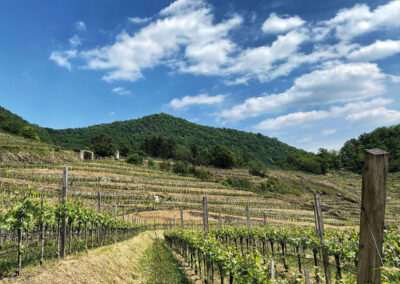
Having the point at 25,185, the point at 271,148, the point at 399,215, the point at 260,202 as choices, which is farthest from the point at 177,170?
the point at 271,148

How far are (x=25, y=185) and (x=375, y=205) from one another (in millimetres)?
40846

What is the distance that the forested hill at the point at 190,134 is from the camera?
13475cm

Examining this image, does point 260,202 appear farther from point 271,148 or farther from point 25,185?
point 271,148

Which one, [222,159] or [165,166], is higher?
[222,159]

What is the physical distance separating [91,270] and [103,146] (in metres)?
82.7

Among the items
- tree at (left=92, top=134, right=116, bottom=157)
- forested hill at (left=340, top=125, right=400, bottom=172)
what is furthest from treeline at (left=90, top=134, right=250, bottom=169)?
forested hill at (left=340, top=125, right=400, bottom=172)

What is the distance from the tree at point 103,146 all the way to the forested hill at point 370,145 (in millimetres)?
101718

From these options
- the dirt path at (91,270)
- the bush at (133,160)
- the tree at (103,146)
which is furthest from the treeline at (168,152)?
the dirt path at (91,270)

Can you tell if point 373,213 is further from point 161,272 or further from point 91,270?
point 161,272

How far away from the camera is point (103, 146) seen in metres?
84.6

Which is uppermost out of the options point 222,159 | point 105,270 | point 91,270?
point 222,159

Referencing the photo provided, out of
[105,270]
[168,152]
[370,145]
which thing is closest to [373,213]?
[105,270]

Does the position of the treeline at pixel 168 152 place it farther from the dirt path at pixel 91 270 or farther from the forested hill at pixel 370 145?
the dirt path at pixel 91 270

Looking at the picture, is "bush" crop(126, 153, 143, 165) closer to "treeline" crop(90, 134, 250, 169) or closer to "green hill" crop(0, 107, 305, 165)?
"treeline" crop(90, 134, 250, 169)
